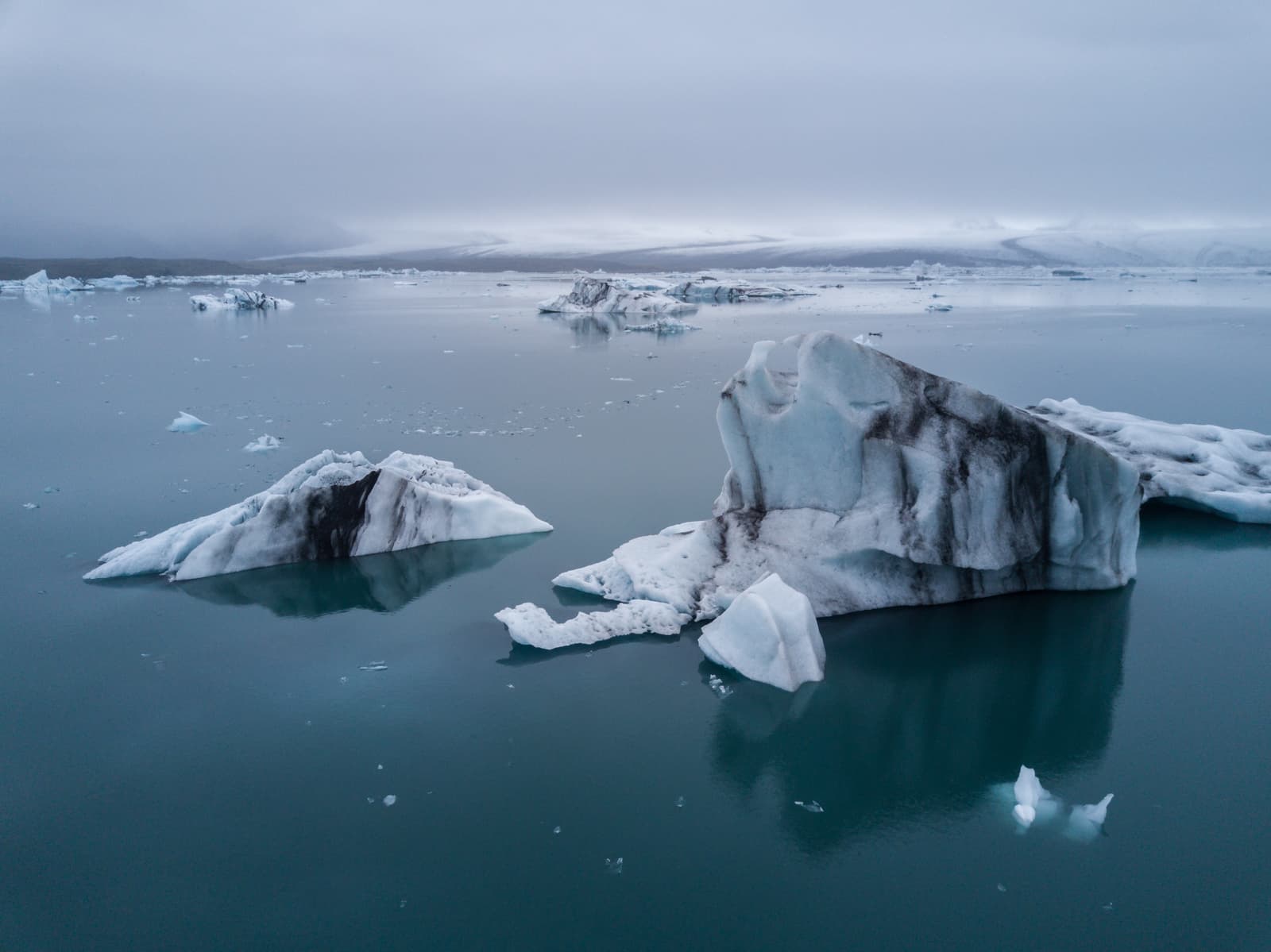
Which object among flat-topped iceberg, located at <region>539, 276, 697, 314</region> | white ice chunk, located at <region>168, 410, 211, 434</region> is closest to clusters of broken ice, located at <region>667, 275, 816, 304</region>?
flat-topped iceberg, located at <region>539, 276, 697, 314</region>

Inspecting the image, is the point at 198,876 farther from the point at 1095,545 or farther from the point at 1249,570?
the point at 1249,570

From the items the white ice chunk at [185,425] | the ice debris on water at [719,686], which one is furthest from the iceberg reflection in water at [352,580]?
the white ice chunk at [185,425]

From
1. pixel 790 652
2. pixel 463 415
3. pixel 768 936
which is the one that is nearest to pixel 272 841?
pixel 768 936

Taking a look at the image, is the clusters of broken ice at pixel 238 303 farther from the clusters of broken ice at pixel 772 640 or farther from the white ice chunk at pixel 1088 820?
the white ice chunk at pixel 1088 820

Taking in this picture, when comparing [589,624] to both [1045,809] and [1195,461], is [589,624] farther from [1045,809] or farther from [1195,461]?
[1195,461]

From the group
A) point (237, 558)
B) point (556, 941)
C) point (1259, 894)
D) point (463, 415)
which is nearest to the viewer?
point (556, 941)

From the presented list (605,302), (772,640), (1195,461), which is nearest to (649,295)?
(605,302)

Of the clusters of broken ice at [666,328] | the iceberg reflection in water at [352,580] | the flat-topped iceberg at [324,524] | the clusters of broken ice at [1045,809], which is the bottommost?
the clusters of broken ice at [1045,809]
